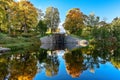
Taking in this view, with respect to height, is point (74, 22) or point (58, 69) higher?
point (74, 22)

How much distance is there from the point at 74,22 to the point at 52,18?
15.6m

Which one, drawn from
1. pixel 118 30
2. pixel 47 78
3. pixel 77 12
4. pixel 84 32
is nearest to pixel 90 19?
pixel 77 12

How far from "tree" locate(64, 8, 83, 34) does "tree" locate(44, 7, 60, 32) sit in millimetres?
12480

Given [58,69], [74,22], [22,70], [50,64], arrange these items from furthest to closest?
1. [74,22]
2. [50,64]
3. [58,69]
4. [22,70]

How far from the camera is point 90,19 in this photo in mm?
108250

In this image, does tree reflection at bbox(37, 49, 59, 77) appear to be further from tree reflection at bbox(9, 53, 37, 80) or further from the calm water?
tree reflection at bbox(9, 53, 37, 80)

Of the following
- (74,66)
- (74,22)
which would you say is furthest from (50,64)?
(74,22)

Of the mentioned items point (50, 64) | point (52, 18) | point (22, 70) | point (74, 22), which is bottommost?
point (50, 64)

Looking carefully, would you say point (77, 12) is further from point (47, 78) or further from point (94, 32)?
point (47, 78)

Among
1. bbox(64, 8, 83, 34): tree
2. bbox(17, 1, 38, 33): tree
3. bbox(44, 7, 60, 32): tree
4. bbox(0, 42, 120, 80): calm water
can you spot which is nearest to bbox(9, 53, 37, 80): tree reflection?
bbox(0, 42, 120, 80): calm water

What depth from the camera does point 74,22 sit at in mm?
91000

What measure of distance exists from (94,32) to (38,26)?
18006 millimetres

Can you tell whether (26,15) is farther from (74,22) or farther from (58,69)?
(58,69)

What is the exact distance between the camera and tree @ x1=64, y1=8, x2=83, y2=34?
90.8 m
